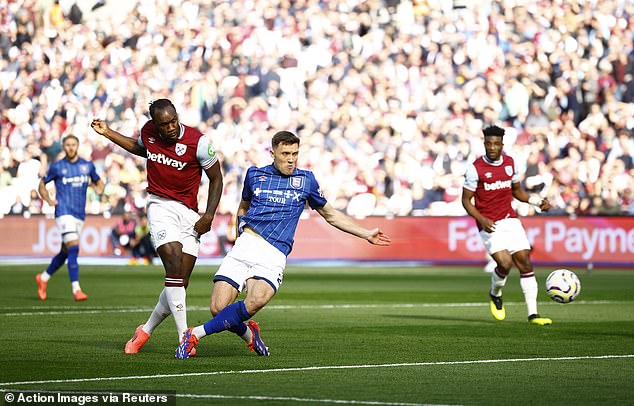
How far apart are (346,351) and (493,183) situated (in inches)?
208

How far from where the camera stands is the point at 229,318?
35.7ft

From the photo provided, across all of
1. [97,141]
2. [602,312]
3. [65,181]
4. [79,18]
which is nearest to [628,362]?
[602,312]

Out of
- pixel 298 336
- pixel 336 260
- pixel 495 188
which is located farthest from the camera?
pixel 336 260

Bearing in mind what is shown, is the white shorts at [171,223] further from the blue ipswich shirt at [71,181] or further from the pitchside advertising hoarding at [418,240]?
the pitchside advertising hoarding at [418,240]

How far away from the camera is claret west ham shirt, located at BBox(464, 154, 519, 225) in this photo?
16562 millimetres

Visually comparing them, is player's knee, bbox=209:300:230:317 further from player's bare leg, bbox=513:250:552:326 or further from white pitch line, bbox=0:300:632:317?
white pitch line, bbox=0:300:632:317

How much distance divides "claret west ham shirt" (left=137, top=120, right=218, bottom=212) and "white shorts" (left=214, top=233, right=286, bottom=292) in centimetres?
98

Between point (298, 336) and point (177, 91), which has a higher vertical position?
point (177, 91)

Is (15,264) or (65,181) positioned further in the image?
(15,264)

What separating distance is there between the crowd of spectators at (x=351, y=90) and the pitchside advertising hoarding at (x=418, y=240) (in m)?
0.38

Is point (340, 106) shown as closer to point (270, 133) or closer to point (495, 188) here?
point (270, 133)

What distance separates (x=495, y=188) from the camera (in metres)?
16.6

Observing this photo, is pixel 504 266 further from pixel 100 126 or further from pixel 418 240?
pixel 418 240

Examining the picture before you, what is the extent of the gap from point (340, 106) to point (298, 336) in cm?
2018
